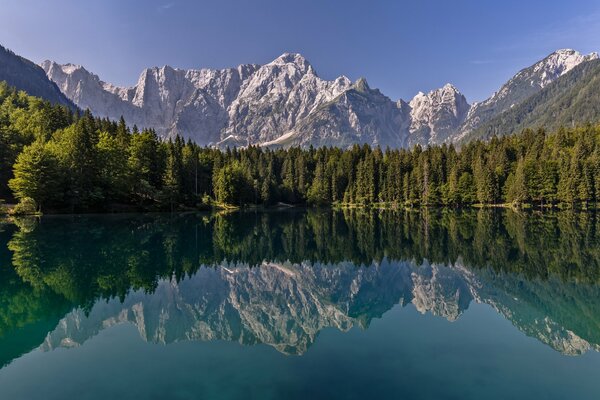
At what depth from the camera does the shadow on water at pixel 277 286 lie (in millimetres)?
17078

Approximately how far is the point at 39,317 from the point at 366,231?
145 ft

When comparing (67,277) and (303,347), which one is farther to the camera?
(67,277)

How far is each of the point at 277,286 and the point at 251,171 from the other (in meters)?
121

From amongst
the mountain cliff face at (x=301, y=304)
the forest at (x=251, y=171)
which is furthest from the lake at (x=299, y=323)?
the forest at (x=251, y=171)

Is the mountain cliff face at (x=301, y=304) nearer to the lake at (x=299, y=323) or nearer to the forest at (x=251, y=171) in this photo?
the lake at (x=299, y=323)

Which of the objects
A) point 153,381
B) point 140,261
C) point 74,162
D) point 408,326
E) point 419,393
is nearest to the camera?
point 419,393

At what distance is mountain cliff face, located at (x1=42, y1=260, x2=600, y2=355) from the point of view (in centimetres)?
1645

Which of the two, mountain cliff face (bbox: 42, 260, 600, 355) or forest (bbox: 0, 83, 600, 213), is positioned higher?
forest (bbox: 0, 83, 600, 213)

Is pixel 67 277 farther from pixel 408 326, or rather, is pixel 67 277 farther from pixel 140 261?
pixel 408 326

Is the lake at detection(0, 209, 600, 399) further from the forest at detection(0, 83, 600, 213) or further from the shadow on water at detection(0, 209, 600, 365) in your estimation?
the forest at detection(0, 83, 600, 213)

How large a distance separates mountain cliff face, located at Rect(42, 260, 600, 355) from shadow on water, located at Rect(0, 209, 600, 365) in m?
0.08

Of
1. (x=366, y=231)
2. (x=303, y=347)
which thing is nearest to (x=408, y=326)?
(x=303, y=347)

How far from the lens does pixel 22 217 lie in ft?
241

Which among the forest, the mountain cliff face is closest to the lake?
the mountain cliff face
